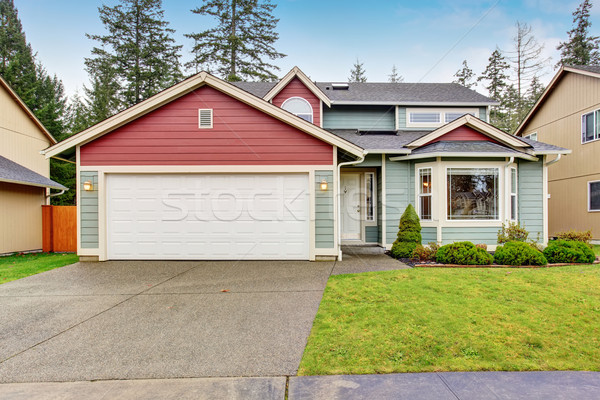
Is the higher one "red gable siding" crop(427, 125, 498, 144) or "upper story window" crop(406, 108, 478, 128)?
"upper story window" crop(406, 108, 478, 128)

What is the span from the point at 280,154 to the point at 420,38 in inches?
328

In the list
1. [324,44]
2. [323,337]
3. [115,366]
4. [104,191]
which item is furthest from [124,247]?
[324,44]

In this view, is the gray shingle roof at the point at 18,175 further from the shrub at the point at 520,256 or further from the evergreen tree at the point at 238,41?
the shrub at the point at 520,256

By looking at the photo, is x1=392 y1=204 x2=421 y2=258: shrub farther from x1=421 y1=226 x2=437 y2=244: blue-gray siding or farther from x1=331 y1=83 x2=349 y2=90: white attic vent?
x1=331 y1=83 x2=349 y2=90: white attic vent

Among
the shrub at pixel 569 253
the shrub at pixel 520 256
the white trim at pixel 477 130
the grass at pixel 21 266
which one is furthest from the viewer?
the white trim at pixel 477 130

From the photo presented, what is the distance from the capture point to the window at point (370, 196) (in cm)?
1048

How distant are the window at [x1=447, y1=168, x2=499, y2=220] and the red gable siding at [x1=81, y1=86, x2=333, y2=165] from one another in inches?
158

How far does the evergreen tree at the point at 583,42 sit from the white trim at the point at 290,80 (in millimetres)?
23204

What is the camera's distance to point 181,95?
7.83 meters

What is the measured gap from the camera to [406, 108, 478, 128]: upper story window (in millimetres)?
12562

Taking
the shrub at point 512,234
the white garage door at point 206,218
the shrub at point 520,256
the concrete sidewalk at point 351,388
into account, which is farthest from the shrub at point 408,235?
the concrete sidewalk at point 351,388

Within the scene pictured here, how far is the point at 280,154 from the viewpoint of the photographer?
25.8 feet

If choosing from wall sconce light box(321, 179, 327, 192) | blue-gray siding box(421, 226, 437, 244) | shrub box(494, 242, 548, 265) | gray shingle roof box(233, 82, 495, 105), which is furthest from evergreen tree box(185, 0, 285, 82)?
shrub box(494, 242, 548, 265)

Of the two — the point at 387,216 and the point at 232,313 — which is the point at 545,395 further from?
the point at 387,216
